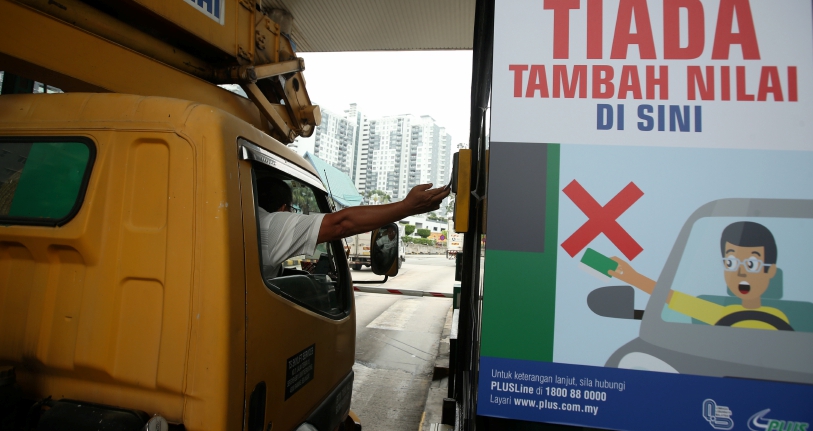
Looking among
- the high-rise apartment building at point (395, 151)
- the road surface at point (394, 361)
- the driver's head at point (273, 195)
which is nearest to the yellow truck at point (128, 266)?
the driver's head at point (273, 195)

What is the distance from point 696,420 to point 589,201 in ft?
2.19

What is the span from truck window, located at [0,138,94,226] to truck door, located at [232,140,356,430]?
0.56 metres

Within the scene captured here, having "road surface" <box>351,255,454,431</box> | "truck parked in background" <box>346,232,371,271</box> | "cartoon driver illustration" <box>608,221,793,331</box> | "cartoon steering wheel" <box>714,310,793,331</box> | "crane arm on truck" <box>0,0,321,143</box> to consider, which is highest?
"crane arm on truck" <box>0,0,321,143</box>

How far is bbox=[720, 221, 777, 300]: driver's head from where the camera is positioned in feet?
3.92

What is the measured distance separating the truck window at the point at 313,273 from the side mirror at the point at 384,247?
342mm

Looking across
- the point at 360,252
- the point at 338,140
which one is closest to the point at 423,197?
the point at 360,252

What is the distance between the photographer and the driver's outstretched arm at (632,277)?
4.04ft

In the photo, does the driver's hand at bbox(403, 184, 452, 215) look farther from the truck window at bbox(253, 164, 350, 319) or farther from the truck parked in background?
the truck parked in background

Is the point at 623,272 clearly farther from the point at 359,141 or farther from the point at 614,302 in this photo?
the point at 359,141

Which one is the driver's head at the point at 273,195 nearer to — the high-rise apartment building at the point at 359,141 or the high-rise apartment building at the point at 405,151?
the high-rise apartment building at the point at 405,151

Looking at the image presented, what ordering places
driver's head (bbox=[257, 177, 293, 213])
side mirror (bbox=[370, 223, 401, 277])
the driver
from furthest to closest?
side mirror (bbox=[370, 223, 401, 277])
driver's head (bbox=[257, 177, 293, 213])
the driver

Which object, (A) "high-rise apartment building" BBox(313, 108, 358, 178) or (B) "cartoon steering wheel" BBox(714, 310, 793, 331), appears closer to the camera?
(B) "cartoon steering wheel" BBox(714, 310, 793, 331)

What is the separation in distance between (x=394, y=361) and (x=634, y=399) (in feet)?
18.7

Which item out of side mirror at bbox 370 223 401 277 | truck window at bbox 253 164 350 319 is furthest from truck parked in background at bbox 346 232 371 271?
side mirror at bbox 370 223 401 277
